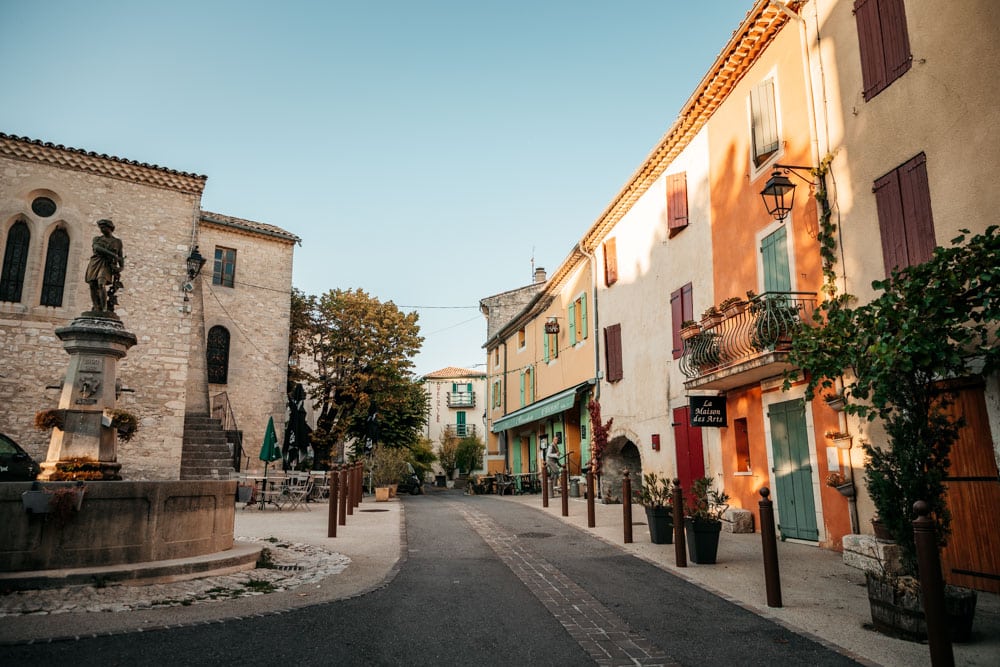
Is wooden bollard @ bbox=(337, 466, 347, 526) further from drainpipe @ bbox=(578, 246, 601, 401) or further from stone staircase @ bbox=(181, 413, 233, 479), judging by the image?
drainpipe @ bbox=(578, 246, 601, 401)

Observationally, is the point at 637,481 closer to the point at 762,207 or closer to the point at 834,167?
the point at 762,207

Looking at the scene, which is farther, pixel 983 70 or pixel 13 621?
pixel 983 70

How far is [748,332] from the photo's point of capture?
10.1 m

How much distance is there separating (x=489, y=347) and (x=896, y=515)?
28.5m

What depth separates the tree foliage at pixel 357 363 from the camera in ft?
78.8

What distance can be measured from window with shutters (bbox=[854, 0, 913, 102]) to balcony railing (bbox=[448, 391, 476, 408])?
4386 centimetres

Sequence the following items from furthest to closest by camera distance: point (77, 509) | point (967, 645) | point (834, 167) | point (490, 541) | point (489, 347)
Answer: point (489, 347) → point (490, 541) → point (834, 167) → point (77, 509) → point (967, 645)

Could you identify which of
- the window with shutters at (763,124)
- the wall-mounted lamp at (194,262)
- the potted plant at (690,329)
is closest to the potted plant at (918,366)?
the window with shutters at (763,124)

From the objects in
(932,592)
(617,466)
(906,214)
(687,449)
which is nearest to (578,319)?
(617,466)

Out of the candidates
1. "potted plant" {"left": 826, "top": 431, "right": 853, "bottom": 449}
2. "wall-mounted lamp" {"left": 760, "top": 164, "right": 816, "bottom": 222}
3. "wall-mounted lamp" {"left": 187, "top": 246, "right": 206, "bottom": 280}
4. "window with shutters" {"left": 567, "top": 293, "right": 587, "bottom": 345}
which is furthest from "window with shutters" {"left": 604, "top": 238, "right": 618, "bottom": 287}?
"wall-mounted lamp" {"left": 187, "top": 246, "right": 206, "bottom": 280}

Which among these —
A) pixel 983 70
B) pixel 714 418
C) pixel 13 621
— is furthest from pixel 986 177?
pixel 13 621

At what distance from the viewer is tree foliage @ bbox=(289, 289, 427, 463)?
2403 cm

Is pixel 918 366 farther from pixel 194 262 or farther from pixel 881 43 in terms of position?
pixel 194 262

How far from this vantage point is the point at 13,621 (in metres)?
5.01
